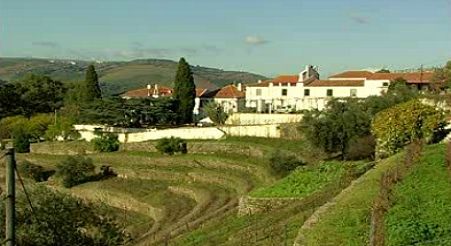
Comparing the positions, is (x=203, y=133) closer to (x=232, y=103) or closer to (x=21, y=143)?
(x=21, y=143)

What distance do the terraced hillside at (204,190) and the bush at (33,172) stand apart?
97 centimetres

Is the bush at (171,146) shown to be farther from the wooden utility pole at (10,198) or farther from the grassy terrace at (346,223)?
the wooden utility pole at (10,198)

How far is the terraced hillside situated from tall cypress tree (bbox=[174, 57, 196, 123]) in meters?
14.5

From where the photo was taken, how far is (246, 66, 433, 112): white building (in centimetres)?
5653

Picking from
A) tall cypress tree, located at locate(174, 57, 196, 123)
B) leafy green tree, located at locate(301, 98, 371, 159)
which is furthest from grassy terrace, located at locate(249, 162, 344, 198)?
tall cypress tree, located at locate(174, 57, 196, 123)

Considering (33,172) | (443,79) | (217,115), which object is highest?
(443,79)

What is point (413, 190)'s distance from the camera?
Answer: 16141mm

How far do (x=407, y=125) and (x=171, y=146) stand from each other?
20964 millimetres

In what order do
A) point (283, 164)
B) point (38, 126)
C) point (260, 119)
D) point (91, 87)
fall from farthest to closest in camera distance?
point (91, 87)
point (38, 126)
point (260, 119)
point (283, 164)

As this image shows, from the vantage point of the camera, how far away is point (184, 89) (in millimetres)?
65250

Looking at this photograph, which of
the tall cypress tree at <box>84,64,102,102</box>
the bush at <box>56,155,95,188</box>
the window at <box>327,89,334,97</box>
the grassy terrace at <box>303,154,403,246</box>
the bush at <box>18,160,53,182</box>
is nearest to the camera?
the grassy terrace at <box>303,154,403,246</box>

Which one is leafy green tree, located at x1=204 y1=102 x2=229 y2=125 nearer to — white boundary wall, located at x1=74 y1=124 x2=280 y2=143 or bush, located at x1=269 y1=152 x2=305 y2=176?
white boundary wall, located at x1=74 y1=124 x2=280 y2=143

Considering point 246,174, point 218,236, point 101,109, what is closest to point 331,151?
point 246,174

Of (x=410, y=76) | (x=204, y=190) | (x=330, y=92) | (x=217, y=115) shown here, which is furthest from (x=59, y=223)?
(x=330, y=92)
